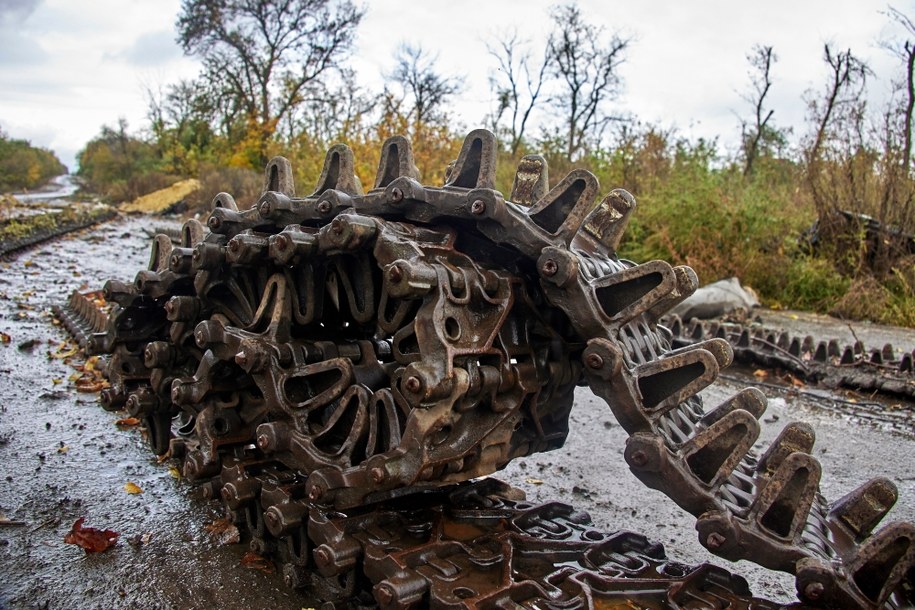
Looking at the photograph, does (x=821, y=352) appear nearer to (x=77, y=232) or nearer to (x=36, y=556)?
(x=36, y=556)

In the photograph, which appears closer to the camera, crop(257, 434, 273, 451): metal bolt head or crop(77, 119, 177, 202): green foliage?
crop(257, 434, 273, 451): metal bolt head

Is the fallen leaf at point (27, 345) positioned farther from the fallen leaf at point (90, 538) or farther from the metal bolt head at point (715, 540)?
the metal bolt head at point (715, 540)

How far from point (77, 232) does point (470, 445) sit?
15.7m

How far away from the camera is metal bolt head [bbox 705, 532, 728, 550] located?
2.23m

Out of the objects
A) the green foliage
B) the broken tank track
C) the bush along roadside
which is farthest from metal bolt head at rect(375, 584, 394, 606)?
the green foliage

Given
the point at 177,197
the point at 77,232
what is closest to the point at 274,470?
the point at 77,232

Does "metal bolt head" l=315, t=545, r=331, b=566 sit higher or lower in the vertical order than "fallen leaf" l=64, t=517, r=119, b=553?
higher

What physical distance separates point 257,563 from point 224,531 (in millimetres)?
319

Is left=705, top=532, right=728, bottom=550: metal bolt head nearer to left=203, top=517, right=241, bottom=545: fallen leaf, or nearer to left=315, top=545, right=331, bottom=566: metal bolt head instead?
left=315, top=545, right=331, bottom=566: metal bolt head

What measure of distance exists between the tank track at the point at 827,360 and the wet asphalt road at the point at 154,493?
0.53m

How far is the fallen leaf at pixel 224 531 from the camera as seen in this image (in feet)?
9.62

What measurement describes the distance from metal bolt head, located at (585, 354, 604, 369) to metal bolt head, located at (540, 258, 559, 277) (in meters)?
0.29

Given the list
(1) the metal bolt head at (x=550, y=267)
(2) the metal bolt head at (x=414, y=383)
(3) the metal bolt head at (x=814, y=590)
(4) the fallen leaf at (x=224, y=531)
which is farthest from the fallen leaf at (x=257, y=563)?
(3) the metal bolt head at (x=814, y=590)

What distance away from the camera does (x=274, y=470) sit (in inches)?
112
